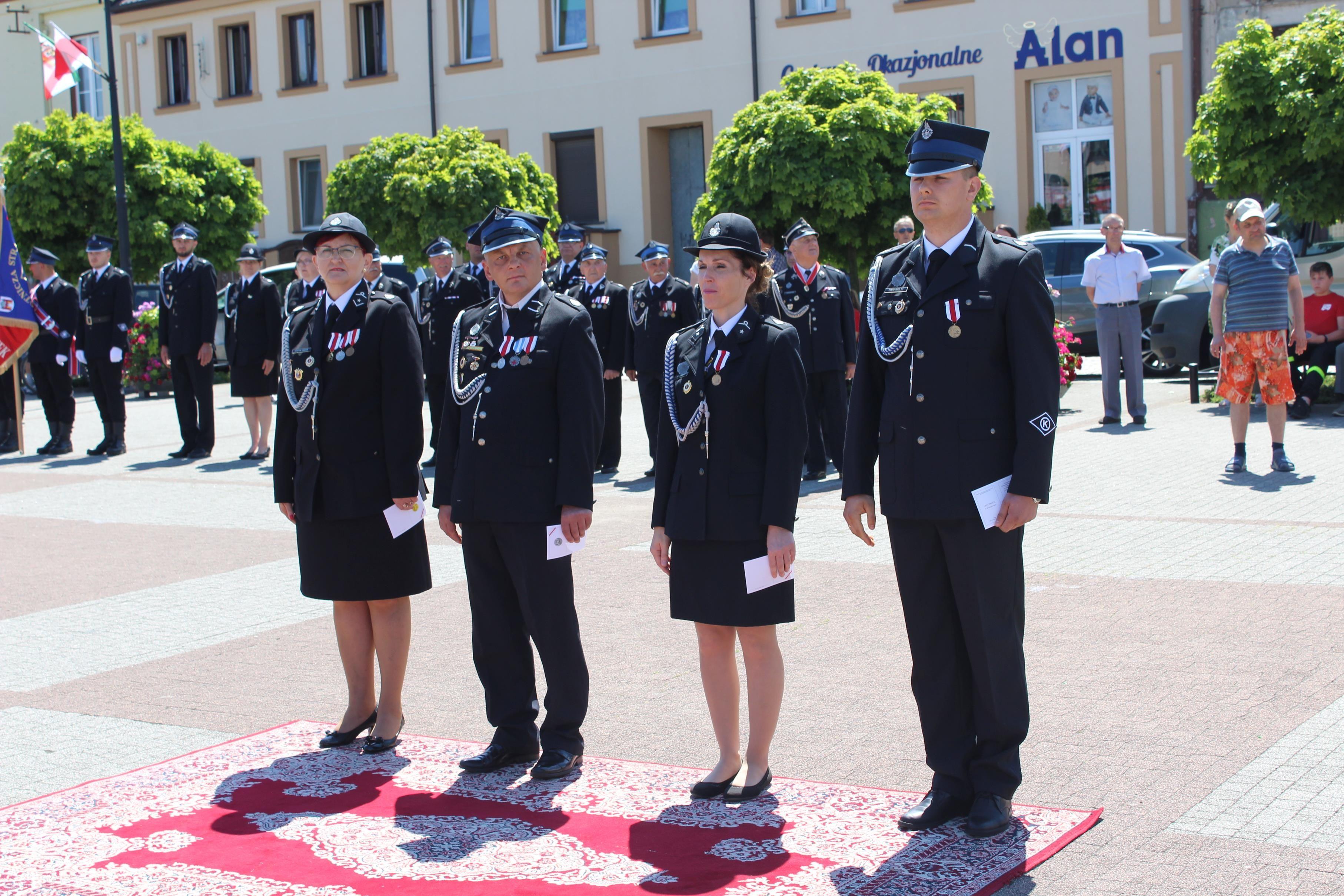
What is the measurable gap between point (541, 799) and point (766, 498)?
4.07ft

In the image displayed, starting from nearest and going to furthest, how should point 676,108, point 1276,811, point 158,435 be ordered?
point 1276,811 < point 158,435 < point 676,108

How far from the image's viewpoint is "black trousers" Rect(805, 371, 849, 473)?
11.7 meters

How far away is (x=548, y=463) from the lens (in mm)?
5098

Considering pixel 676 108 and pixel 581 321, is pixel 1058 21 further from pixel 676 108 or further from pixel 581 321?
pixel 581 321

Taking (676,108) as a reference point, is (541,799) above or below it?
below

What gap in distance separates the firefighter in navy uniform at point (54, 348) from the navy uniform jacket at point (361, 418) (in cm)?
1113

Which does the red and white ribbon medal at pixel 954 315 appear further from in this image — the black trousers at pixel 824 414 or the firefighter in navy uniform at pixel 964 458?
the black trousers at pixel 824 414

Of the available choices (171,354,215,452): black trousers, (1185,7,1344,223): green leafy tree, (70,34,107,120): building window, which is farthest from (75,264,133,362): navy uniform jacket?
(70,34,107,120): building window

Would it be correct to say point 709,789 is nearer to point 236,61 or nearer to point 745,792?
point 745,792

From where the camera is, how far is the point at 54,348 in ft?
52.0

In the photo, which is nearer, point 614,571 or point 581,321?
point 581,321

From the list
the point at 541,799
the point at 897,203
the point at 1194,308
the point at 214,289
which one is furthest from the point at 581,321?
the point at 897,203

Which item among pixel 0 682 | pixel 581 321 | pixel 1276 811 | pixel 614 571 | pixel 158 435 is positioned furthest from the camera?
pixel 158 435

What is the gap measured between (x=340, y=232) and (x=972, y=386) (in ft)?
8.02
